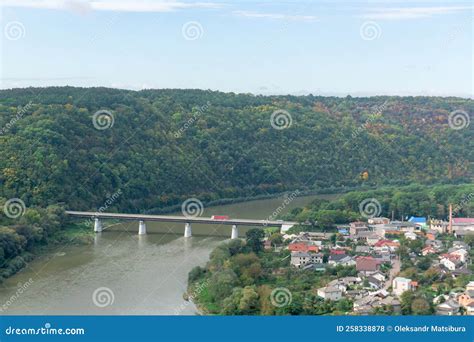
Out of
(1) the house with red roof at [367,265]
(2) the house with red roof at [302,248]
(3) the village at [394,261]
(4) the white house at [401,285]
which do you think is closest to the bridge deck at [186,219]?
(3) the village at [394,261]

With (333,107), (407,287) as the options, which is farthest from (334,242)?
(333,107)

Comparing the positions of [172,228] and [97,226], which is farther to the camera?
[172,228]

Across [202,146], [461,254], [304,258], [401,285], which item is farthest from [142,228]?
[202,146]

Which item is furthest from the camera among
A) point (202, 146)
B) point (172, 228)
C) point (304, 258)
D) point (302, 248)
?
point (202, 146)

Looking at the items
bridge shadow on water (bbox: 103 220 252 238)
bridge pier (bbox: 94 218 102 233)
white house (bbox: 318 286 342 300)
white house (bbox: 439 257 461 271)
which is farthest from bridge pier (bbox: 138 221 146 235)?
white house (bbox: 318 286 342 300)

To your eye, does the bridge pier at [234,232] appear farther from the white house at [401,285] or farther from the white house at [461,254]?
the white house at [401,285]

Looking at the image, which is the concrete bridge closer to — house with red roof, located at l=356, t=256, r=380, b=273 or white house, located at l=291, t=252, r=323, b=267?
white house, located at l=291, t=252, r=323, b=267

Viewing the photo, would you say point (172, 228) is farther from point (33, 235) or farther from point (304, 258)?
point (304, 258)
